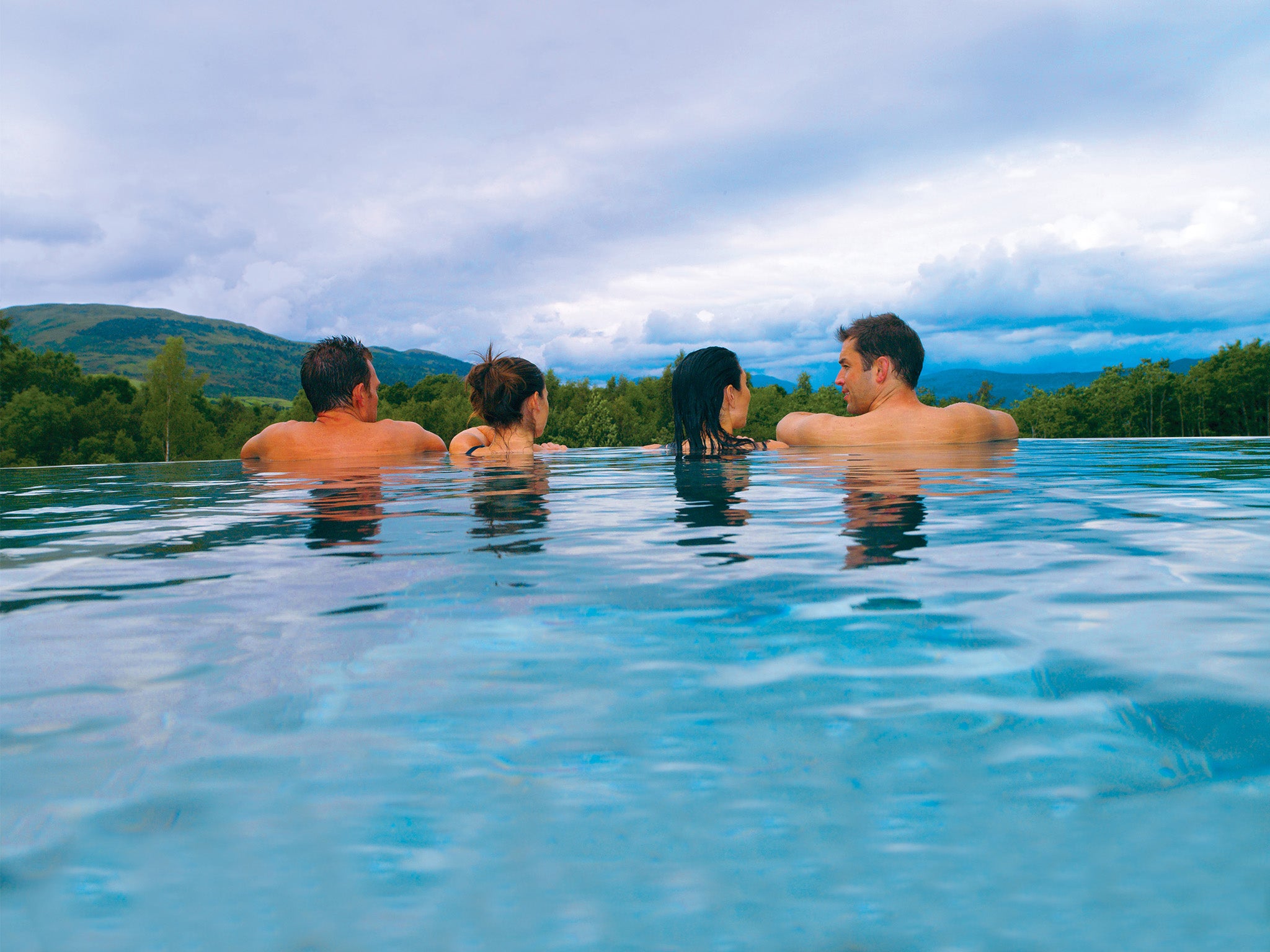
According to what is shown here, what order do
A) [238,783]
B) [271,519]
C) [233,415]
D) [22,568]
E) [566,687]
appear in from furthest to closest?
[233,415] → [271,519] → [22,568] → [566,687] → [238,783]

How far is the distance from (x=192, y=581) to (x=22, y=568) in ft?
3.56

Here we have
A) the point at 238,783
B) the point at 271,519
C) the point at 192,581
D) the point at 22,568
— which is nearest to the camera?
the point at 238,783


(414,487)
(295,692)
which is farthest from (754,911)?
(414,487)

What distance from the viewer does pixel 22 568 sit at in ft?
11.5

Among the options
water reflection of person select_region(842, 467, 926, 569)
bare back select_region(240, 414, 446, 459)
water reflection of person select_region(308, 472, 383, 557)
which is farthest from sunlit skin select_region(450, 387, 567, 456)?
water reflection of person select_region(842, 467, 926, 569)

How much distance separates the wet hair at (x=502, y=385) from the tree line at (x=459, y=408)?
53371 millimetres

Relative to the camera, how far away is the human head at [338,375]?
31.6 ft

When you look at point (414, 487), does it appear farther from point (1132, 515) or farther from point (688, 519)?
point (1132, 515)

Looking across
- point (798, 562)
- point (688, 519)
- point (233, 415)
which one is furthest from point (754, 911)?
point (233, 415)

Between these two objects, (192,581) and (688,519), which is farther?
(688,519)

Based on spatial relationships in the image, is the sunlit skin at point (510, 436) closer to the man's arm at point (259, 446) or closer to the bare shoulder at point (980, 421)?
the man's arm at point (259, 446)

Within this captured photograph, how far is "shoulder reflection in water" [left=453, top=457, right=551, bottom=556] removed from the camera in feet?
12.6

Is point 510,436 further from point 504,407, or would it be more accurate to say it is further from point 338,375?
point 338,375

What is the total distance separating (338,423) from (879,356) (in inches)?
272
